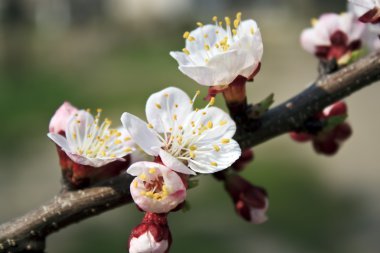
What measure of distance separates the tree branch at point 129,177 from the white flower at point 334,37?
0.14 m

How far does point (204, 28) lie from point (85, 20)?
12.1 meters

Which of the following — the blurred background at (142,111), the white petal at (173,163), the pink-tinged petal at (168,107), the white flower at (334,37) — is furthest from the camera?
the blurred background at (142,111)

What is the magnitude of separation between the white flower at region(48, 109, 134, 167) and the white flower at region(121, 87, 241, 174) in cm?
5

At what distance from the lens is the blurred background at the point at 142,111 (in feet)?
16.3

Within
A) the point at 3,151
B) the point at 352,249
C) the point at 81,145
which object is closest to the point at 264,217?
the point at 81,145

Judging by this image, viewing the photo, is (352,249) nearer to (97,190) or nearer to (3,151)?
(3,151)

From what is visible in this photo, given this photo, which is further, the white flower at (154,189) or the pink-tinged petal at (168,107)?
the pink-tinged petal at (168,107)

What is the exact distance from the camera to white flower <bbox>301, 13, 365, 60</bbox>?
1.12m

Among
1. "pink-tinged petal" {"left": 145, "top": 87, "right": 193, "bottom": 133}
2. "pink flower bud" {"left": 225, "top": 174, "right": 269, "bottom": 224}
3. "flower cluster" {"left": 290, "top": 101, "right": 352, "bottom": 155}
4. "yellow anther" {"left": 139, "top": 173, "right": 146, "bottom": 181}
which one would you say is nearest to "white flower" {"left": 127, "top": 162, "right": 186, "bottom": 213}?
"yellow anther" {"left": 139, "top": 173, "right": 146, "bottom": 181}

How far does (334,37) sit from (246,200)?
0.33 meters

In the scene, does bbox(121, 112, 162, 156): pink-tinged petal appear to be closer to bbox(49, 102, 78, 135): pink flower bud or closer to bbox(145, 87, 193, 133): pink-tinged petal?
bbox(145, 87, 193, 133): pink-tinged petal

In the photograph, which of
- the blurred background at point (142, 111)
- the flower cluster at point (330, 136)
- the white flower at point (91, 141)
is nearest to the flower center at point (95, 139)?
the white flower at point (91, 141)

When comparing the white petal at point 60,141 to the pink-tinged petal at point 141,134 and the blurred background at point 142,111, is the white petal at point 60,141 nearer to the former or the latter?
the pink-tinged petal at point 141,134

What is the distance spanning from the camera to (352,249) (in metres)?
4.77
